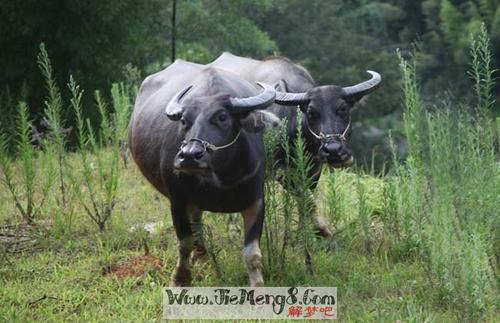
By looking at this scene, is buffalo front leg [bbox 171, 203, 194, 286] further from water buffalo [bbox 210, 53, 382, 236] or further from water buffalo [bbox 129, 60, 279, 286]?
water buffalo [bbox 210, 53, 382, 236]

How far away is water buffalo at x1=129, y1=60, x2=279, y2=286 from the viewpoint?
471cm

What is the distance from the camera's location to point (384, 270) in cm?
548

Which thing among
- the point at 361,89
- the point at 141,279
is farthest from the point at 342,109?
the point at 141,279

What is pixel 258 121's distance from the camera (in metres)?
4.99

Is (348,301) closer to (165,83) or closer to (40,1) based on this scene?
(165,83)

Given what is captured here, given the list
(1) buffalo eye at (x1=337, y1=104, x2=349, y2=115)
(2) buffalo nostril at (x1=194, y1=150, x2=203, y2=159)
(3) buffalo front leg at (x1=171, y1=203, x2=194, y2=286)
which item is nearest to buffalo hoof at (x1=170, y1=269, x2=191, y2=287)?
(3) buffalo front leg at (x1=171, y1=203, x2=194, y2=286)

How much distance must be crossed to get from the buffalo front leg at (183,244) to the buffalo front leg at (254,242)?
0.38 m

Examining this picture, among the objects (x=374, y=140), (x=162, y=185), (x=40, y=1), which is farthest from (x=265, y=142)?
(x=374, y=140)

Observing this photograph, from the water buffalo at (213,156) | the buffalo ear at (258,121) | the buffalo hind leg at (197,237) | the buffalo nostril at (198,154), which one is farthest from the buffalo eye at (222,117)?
the buffalo hind leg at (197,237)

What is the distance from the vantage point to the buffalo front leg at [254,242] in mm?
4953

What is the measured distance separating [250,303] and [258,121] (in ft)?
3.68

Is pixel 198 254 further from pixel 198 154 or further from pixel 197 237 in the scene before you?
pixel 198 154

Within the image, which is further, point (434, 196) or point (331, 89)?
point (331, 89)

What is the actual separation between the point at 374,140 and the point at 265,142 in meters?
19.8
